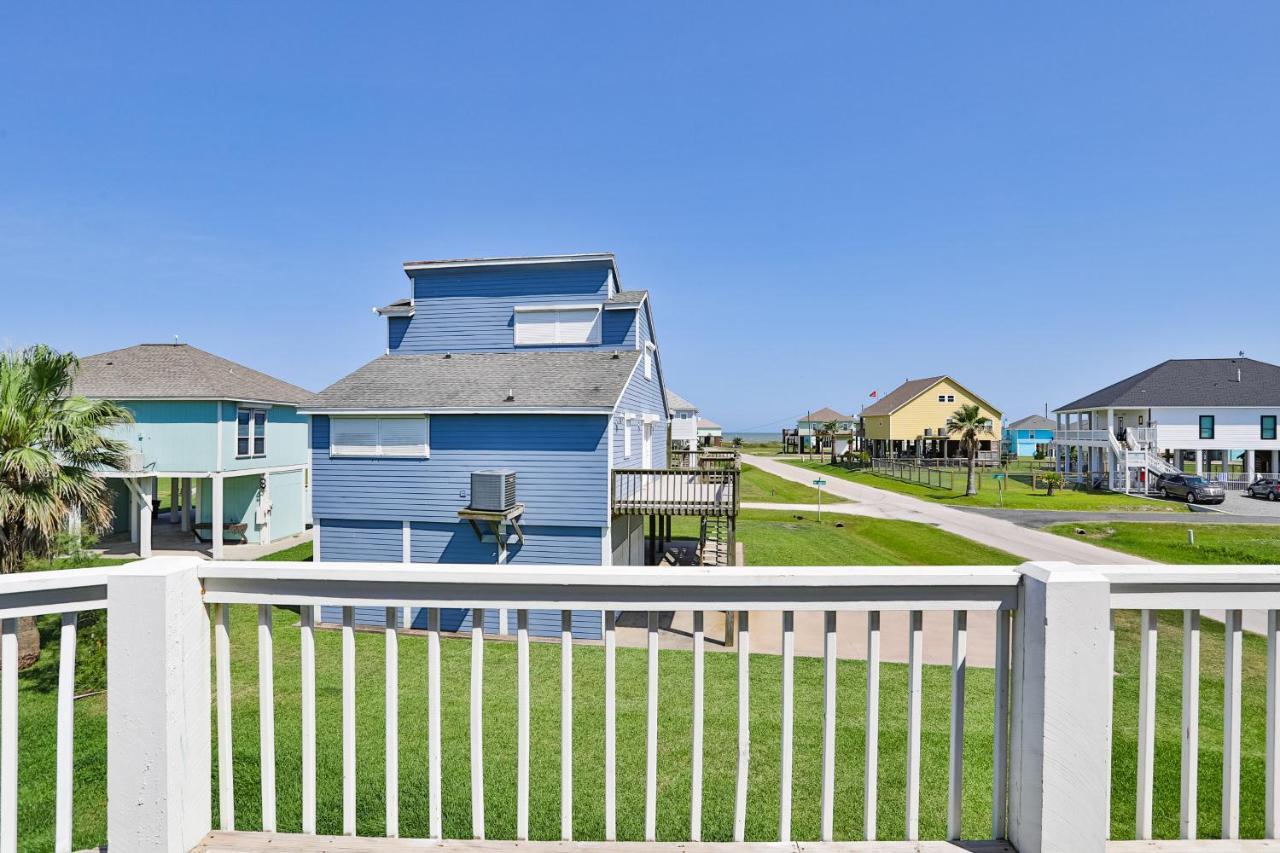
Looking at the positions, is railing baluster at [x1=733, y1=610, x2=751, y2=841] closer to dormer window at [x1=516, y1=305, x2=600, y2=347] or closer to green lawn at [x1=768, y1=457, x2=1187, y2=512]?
dormer window at [x1=516, y1=305, x2=600, y2=347]

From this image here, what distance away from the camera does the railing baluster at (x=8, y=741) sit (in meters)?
1.87

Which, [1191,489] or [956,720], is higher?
[956,720]

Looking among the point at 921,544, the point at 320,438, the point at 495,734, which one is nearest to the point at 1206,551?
the point at 921,544

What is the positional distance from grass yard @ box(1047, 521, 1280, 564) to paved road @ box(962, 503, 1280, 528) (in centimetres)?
93

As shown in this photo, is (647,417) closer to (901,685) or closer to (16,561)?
(901,685)

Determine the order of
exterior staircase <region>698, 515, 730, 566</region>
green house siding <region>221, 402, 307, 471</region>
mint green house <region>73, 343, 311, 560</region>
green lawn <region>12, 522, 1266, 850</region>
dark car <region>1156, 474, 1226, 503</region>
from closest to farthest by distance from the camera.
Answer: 1. green lawn <region>12, 522, 1266, 850</region>
2. exterior staircase <region>698, 515, 730, 566</region>
3. mint green house <region>73, 343, 311, 560</region>
4. green house siding <region>221, 402, 307, 471</region>
5. dark car <region>1156, 474, 1226, 503</region>

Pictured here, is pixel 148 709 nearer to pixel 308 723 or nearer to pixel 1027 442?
pixel 308 723

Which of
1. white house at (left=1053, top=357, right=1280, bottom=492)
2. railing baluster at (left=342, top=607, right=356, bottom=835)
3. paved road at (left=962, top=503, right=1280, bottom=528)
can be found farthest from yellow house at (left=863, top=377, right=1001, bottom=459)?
railing baluster at (left=342, top=607, right=356, bottom=835)

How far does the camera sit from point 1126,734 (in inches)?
231

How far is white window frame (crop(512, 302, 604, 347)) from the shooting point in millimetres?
14680

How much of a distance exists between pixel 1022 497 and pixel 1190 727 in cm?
3243

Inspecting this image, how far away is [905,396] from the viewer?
52625 millimetres

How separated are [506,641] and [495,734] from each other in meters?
Result: 5.09

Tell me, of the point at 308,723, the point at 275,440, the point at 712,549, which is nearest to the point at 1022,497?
the point at 712,549
